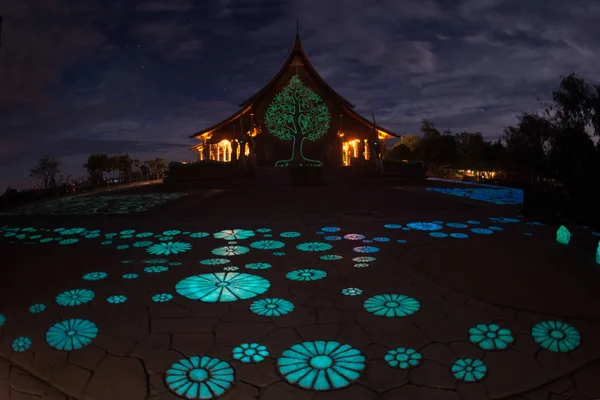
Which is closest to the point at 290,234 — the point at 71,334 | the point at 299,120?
the point at 71,334

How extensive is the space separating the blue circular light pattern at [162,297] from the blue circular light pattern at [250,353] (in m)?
1.45

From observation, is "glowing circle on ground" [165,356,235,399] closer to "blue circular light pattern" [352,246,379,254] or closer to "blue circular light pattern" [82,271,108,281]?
"blue circular light pattern" [82,271,108,281]

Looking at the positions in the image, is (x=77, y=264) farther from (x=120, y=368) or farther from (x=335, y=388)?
(x=335, y=388)

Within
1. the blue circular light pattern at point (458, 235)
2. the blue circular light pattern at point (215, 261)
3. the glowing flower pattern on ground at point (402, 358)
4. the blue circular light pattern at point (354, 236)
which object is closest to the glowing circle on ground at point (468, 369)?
the glowing flower pattern on ground at point (402, 358)

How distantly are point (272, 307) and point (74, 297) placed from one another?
2370 millimetres

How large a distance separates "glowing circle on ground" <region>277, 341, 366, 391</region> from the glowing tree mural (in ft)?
85.7

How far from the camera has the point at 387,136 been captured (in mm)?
33938

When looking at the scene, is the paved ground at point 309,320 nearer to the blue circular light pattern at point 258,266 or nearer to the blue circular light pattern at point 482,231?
the blue circular light pattern at point 258,266

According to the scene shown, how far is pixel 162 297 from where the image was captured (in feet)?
14.4

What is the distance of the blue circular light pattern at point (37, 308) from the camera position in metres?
4.05

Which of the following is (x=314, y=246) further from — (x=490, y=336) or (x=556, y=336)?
(x=556, y=336)

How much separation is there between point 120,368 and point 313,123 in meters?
27.6

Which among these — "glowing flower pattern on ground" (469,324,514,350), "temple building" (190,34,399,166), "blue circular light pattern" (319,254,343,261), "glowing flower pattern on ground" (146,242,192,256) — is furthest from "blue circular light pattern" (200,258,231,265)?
"temple building" (190,34,399,166)

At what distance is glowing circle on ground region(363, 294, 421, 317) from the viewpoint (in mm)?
3885
